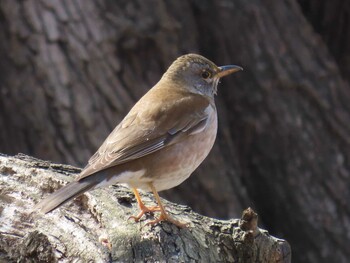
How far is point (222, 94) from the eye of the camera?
9.33m

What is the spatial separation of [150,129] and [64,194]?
1.09m

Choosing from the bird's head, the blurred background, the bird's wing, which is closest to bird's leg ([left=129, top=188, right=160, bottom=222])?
the bird's wing

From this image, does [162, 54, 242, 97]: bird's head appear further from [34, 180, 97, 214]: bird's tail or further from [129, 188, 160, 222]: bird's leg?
[34, 180, 97, 214]: bird's tail

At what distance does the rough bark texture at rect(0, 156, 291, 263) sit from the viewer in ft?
17.9

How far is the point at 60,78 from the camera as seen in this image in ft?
27.6

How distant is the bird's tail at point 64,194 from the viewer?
5.49 m

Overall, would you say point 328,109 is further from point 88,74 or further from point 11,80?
point 11,80

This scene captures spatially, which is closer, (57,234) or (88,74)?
(57,234)

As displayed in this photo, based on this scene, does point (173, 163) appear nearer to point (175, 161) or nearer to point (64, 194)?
point (175, 161)

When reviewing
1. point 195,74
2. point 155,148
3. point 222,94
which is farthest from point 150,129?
point 222,94

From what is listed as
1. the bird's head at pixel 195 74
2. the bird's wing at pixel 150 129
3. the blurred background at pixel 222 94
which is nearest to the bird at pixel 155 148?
the bird's wing at pixel 150 129

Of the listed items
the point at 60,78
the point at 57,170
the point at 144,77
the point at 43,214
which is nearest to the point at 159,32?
the point at 144,77

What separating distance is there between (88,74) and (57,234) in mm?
3097

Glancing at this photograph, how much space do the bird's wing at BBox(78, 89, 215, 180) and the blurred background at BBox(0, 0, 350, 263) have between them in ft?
5.59
